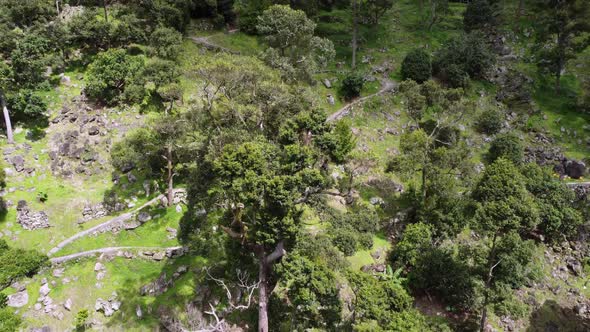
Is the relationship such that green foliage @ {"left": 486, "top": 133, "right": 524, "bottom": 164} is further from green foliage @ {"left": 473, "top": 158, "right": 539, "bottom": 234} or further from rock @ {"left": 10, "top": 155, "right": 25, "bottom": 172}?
rock @ {"left": 10, "top": 155, "right": 25, "bottom": 172}

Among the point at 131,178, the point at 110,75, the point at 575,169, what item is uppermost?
the point at 110,75

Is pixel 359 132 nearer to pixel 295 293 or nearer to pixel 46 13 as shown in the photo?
pixel 295 293

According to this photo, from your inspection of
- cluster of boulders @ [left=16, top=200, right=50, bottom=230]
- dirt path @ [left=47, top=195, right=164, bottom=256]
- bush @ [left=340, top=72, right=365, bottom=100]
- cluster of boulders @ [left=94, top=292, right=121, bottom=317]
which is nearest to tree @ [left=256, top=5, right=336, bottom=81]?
bush @ [left=340, top=72, right=365, bottom=100]

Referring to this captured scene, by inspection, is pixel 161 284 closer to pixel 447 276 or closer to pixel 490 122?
pixel 447 276

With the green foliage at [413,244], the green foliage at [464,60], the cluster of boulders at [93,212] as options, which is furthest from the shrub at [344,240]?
the green foliage at [464,60]

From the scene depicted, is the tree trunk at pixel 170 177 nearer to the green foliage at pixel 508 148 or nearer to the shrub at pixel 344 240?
the shrub at pixel 344 240

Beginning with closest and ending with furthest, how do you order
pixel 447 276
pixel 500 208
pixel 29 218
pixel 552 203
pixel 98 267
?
pixel 500 208, pixel 98 267, pixel 447 276, pixel 29 218, pixel 552 203

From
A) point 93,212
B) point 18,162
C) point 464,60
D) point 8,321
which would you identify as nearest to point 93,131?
point 18,162
